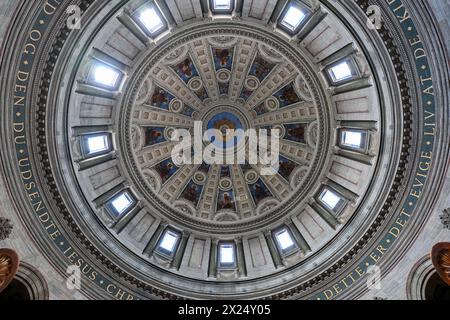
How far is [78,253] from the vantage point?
1902 centimetres

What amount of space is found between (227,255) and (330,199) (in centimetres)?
770

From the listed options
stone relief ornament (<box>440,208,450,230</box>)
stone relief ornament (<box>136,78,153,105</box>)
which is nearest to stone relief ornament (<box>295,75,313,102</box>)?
stone relief ornament (<box>136,78,153,105</box>)

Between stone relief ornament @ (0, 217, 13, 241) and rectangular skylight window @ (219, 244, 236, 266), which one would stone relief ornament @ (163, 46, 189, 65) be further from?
stone relief ornament @ (0, 217, 13, 241)

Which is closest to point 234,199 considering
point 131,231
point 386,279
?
point 131,231

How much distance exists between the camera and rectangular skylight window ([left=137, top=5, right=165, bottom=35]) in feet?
65.1

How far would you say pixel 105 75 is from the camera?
70.0 feet

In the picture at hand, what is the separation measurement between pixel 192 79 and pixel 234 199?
10229 millimetres

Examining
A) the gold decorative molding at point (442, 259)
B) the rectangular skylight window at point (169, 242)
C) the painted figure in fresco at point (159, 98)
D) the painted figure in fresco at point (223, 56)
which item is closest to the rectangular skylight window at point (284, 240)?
the rectangular skylight window at point (169, 242)

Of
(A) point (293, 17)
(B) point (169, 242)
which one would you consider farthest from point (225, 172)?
(A) point (293, 17)

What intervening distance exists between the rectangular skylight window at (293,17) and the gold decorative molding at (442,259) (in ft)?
43.2

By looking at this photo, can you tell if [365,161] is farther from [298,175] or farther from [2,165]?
[2,165]

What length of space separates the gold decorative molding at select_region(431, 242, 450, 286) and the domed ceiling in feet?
9.53

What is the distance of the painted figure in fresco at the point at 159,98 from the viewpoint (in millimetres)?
28552

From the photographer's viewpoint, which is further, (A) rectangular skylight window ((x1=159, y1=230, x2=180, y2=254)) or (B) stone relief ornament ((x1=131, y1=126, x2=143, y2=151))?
(B) stone relief ornament ((x1=131, y1=126, x2=143, y2=151))
